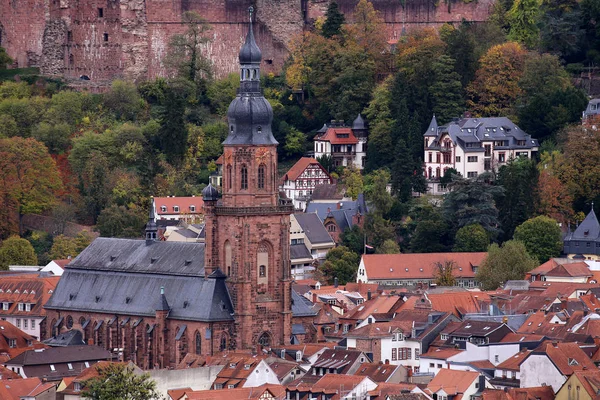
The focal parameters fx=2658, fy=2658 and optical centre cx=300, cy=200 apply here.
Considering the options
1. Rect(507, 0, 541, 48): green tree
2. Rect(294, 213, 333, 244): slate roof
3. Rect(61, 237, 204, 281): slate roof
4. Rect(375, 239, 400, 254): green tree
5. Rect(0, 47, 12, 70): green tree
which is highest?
Rect(507, 0, 541, 48): green tree

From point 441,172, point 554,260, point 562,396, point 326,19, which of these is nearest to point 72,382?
point 562,396

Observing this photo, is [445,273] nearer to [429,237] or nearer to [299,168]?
[429,237]

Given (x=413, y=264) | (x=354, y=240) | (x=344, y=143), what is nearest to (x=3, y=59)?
(x=344, y=143)

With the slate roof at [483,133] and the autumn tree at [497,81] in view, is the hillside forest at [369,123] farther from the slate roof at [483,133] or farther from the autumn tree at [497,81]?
the slate roof at [483,133]

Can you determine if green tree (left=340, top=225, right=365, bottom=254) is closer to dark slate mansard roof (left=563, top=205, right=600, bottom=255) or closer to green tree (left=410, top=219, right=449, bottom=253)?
green tree (left=410, top=219, right=449, bottom=253)

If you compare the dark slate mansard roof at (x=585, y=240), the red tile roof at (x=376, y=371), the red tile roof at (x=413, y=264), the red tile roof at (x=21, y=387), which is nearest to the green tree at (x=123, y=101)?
the red tile roof at (x=413, y=264)

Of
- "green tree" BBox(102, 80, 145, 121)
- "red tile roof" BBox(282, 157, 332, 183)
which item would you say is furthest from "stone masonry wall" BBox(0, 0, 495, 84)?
"red tile roof" BBox(282, 157, 332, 183)
